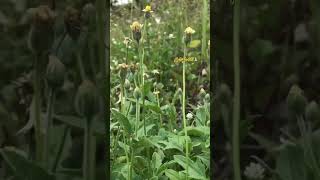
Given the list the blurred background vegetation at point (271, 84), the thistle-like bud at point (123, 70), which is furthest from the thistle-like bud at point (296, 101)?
the thistle-like bud at point (123, 70)

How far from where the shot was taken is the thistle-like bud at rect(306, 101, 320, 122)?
1.36m

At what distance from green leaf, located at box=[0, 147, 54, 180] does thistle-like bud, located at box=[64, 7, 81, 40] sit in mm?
293

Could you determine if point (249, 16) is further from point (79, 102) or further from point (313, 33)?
point (79, 102)

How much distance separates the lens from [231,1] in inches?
52.9

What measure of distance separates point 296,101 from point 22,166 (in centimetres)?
63

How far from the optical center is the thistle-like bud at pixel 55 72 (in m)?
1.35

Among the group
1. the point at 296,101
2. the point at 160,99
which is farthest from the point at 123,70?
the point at 296,101

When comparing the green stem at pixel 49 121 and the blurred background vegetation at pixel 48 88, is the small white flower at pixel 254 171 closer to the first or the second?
the blurred background vegetation at pixel 48 88

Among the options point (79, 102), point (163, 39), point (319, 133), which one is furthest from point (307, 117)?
point (163, 39)

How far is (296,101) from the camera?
1362mm

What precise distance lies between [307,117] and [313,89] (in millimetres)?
64

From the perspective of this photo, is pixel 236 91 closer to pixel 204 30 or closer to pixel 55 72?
pixel 55 72

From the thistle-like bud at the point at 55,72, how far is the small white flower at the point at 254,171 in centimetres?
46

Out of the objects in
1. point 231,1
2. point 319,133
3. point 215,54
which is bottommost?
point 319,133
